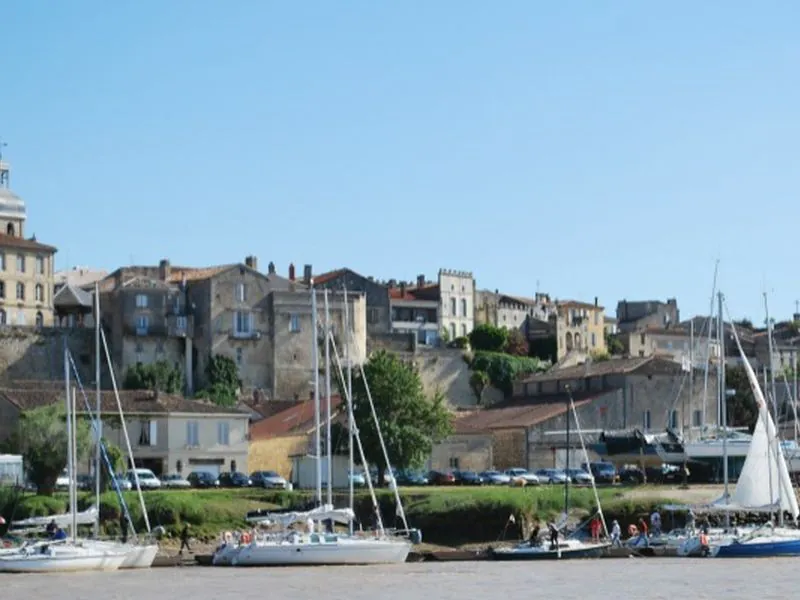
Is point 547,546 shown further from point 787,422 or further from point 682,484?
point 787,422

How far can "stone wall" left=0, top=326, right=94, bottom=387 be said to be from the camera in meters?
108

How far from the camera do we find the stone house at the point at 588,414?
302 ft

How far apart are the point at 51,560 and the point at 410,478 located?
2898 centimetres

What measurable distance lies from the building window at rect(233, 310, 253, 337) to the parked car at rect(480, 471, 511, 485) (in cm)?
3064

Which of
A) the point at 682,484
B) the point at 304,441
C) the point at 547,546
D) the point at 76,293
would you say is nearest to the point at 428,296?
the point at 76,293

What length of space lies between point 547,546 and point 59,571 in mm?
14881

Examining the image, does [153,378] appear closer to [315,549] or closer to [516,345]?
[516,345]

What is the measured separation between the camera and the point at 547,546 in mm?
60438

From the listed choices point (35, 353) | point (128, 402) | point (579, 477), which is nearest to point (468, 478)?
point (579, 477)

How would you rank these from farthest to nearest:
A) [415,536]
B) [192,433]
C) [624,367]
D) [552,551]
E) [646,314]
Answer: [646,314], [624,367], [192,433], [415,536], [552,551]

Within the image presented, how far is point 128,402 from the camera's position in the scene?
87.0 metres

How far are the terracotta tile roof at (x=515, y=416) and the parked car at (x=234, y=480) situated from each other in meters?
15.1

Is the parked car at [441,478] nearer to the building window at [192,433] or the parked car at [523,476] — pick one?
the parked car at [523,476]

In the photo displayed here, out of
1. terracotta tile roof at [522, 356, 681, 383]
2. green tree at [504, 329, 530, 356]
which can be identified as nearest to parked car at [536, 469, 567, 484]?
terracotta tile roof at [522, 356, 681, 383]
